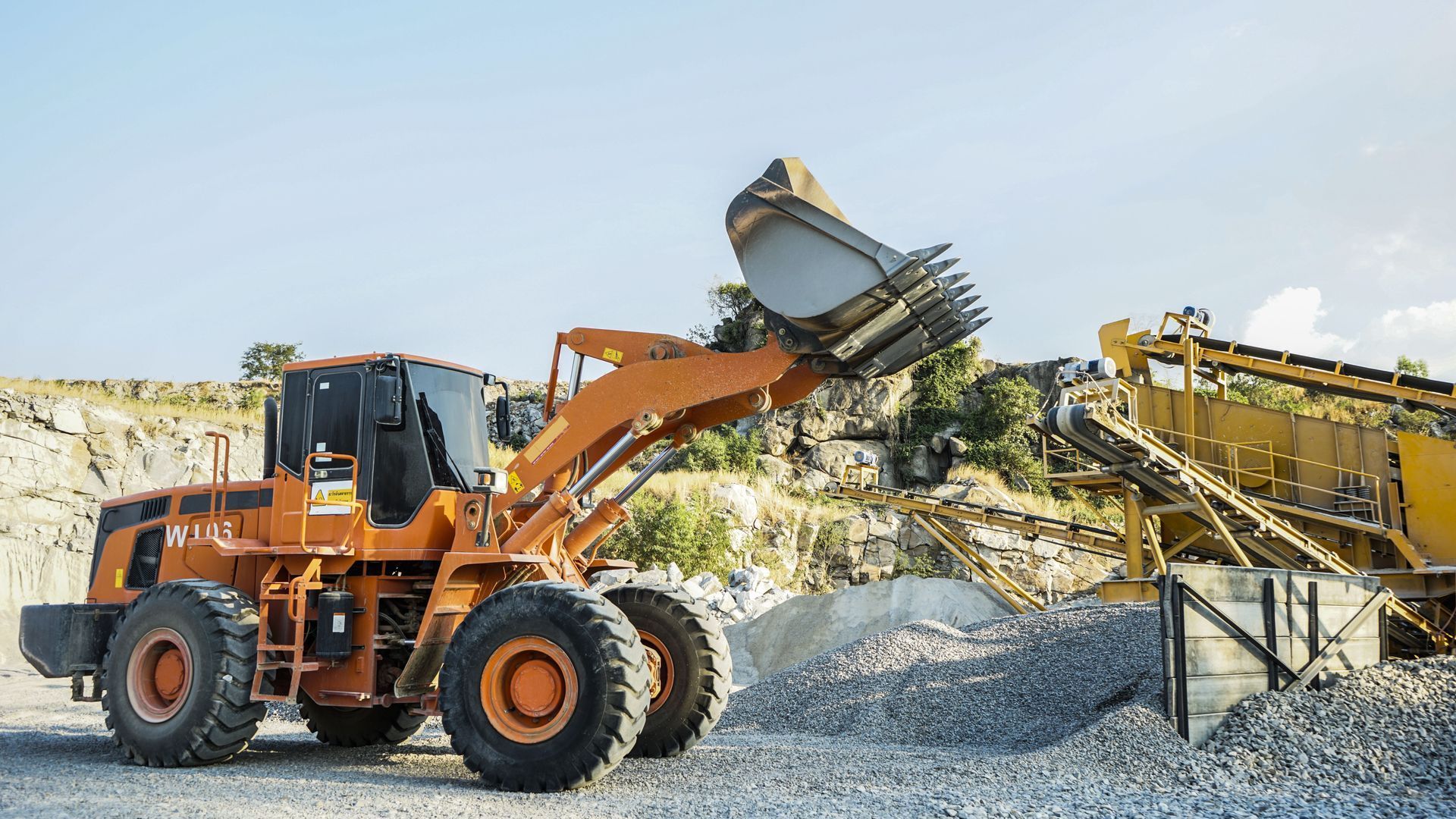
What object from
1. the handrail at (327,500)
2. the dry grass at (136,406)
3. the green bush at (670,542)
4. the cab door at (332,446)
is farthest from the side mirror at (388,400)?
the dry grass at (136,406)

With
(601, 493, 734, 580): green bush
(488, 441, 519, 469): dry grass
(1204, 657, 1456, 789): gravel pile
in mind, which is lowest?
(1204, 657, 1456, 789): gravel pile

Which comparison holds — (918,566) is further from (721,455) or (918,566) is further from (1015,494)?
(721,455)

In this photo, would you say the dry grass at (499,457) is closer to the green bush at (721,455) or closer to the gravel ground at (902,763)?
the gravel ground at (902,763)

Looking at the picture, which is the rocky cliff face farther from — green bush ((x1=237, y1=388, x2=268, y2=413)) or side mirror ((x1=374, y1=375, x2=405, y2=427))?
side mirror ((x1=374, y1=375, x2=405, y2=427))

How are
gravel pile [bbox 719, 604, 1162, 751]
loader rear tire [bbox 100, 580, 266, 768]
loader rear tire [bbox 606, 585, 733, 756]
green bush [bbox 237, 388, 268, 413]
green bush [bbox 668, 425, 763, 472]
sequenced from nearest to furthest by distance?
loader rear tire [bbox 100, 580, 266, 768]
loader rear tire [bbox 606, 585, 733, 756]
gravel pile [bbox 719, 604, 1162, 751]
green bush [bbox 237, 388, 268, 413]
green bush [bbox 668, 425, 763, 472]

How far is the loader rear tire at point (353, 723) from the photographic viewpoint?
28.8 ft

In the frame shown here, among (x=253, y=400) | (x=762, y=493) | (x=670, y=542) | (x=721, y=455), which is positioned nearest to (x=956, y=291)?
(x=670, y=542)

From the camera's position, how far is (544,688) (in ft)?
21.1

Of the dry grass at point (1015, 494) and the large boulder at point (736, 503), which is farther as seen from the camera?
the dry grass at point (1015, 494)

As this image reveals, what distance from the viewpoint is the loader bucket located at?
659cm

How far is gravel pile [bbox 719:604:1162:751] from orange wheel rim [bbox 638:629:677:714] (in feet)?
7.91

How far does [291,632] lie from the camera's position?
24.2 feet

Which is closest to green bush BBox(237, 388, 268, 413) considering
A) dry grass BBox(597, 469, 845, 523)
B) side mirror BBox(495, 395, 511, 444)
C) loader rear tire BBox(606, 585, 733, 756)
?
Answer: dry grass BBox(597, 469, 845, 523)

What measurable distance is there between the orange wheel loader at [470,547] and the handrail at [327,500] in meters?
0.02
